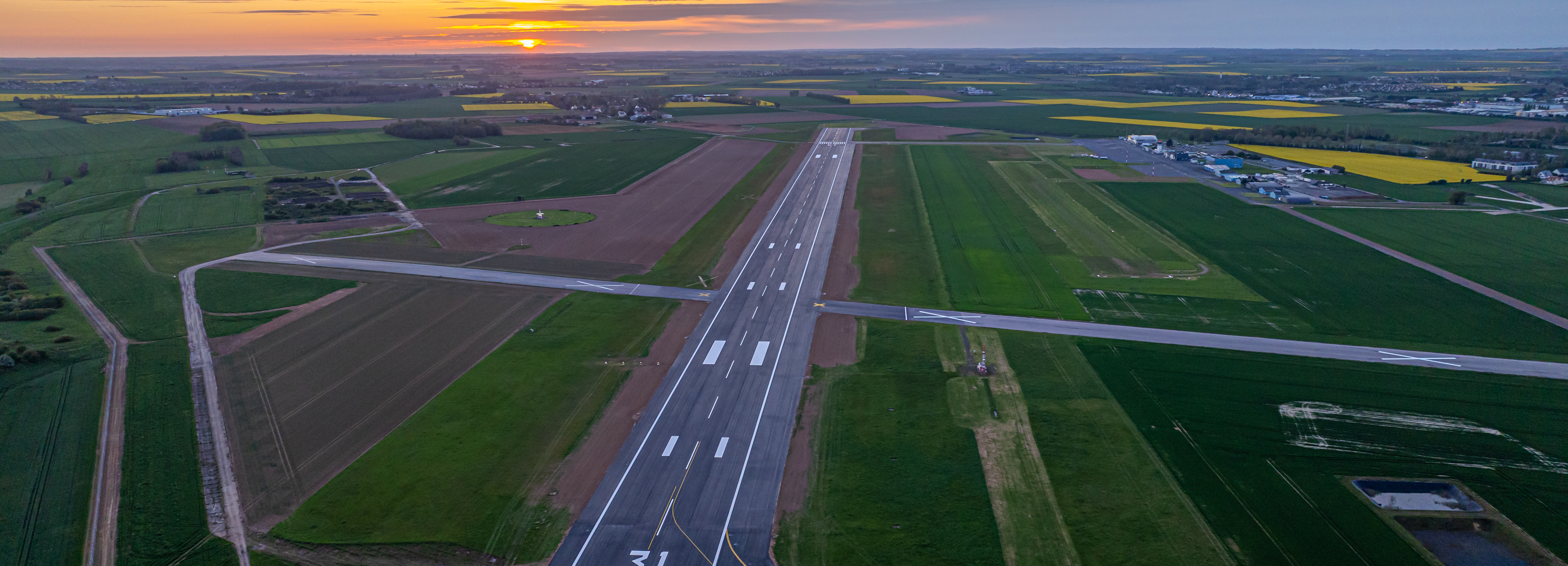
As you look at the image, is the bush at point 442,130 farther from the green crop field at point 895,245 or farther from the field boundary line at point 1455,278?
the field boundary line at point 1455,278

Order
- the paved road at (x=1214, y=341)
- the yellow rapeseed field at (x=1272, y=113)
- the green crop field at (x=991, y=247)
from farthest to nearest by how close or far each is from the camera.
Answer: the yellow rapeseed field at (x=1272, y=113) < the green crop field at (x=991, y=247) < the paved road at (x=1214, y=341)

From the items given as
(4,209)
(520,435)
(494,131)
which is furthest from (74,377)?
(494,131)

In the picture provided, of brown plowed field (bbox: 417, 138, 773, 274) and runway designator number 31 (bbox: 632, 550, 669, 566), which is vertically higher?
brown plowed field (bbox: 417, 138, 773, 274)

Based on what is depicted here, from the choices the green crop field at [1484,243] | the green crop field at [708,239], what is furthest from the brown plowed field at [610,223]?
the green crop field at [1484,243]

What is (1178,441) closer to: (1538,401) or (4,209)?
(1538,401)

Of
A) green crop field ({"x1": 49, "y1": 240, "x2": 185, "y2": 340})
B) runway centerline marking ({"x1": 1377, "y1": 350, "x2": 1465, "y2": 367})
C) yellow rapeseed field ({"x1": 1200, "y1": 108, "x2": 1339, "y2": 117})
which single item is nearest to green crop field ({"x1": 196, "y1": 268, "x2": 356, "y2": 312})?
green crop field ({"x1": 49, "y1": 240, "x2": 185, "y2": 340})

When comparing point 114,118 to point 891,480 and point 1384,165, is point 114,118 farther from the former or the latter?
point 1384,165

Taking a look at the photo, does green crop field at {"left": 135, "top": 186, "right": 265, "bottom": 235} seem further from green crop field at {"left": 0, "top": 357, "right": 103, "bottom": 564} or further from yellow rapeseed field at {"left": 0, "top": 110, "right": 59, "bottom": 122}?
yellow rapeseed field at {"left": 0, "top": 110, "right": 59, "bottom": 122}
